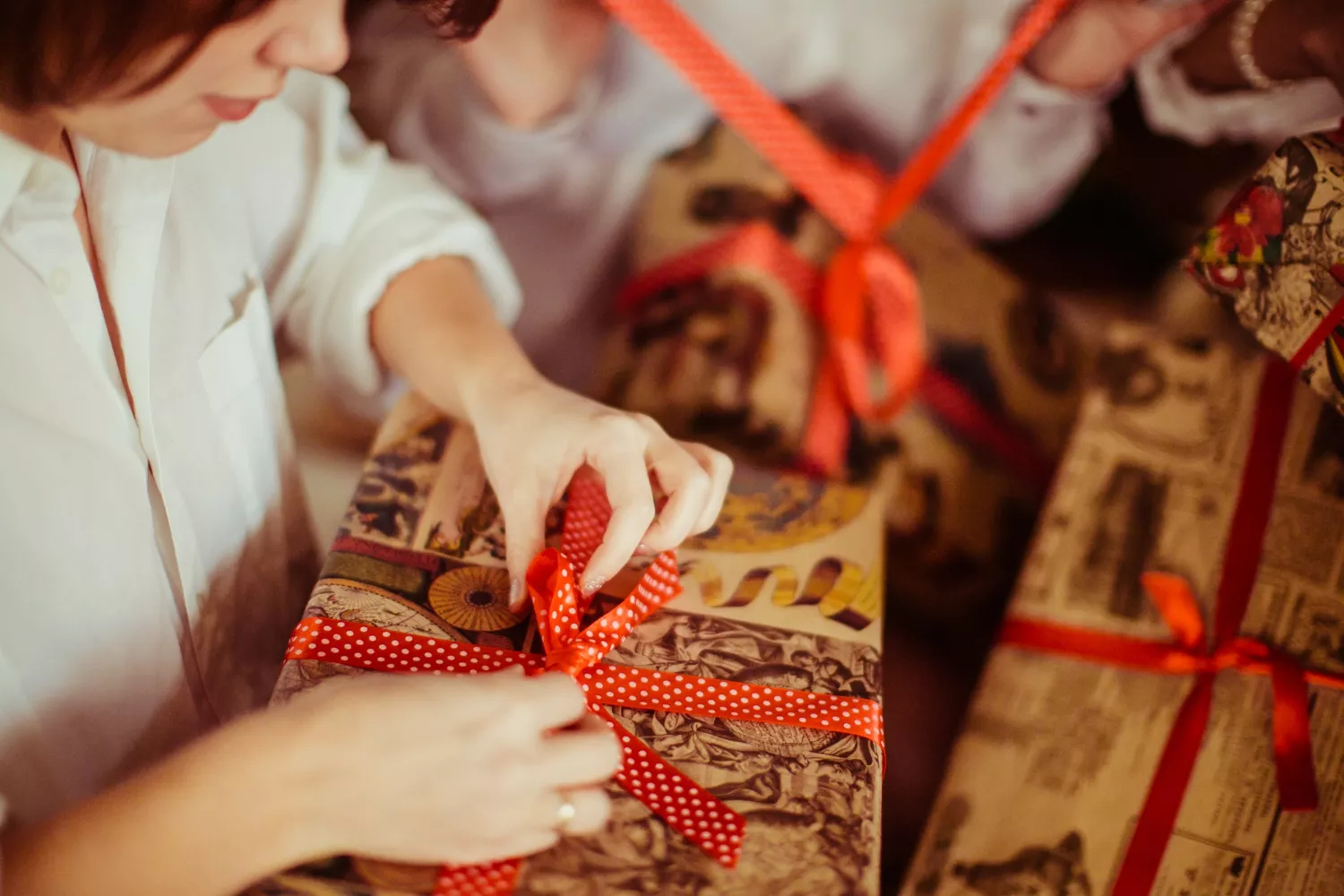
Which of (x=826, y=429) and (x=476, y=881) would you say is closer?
(x=476, y=881)

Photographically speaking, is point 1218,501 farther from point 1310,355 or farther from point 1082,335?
point 1082,335

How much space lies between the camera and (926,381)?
0.82m

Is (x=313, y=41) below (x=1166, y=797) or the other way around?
the other way around

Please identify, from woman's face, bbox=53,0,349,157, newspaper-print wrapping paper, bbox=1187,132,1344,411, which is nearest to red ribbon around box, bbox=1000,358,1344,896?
newspaper-print wrapping paper, bbox=1187,132,1344,411

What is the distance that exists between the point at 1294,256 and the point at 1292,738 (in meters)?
0.29

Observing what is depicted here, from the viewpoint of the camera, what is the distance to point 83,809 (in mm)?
416

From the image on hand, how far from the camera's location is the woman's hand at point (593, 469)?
52 cm

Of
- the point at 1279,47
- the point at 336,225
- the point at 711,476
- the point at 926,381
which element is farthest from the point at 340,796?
the point at 1279,47

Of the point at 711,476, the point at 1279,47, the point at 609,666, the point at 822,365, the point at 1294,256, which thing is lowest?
the point at 609,666

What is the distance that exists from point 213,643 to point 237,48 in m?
0.33

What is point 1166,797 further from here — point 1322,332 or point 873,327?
point 873,327

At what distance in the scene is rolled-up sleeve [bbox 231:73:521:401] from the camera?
0.61 m

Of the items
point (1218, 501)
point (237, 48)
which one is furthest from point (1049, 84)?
point (237, 48)

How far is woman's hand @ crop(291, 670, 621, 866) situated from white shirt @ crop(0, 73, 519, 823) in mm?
147
